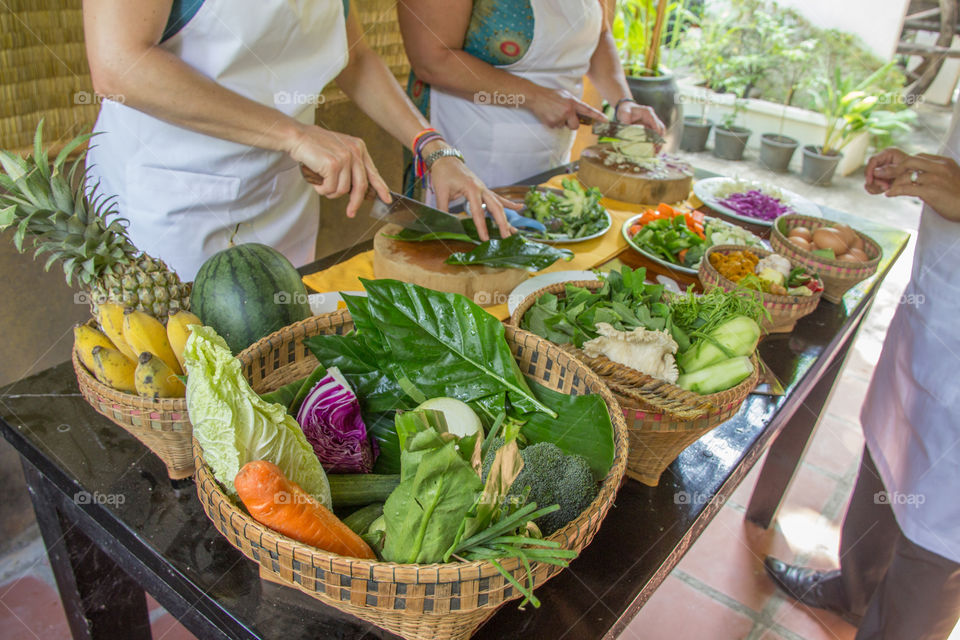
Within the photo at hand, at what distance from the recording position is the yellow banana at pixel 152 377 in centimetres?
96

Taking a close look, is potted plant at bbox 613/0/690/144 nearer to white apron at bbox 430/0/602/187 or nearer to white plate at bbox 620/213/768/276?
white apron at bbox 430/0/602/187

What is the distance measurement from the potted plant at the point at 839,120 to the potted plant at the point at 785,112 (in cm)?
18

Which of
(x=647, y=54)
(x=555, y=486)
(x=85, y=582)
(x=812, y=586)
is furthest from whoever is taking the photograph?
(x=647, y=54)

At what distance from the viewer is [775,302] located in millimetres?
1611

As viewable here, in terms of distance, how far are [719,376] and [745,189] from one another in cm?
171

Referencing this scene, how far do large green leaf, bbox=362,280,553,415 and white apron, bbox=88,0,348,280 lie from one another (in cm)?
93

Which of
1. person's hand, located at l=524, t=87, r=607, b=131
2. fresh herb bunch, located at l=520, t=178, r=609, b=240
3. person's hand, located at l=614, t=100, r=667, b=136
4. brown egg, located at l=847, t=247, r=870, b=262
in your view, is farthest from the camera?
person's hand, located at l=614, t=100, r=667, b=136

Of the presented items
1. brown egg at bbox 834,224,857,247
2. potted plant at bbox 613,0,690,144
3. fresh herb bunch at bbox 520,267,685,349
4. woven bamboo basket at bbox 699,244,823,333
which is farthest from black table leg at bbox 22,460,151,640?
potted plant at bbox 613,0,690,144

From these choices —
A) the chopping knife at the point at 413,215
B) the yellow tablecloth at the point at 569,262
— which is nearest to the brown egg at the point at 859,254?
the yellow tablecloth at the point at 569,262

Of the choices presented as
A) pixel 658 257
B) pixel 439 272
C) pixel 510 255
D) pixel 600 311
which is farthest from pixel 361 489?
pixel 658 257

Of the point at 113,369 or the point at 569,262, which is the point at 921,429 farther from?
the point at 113,369

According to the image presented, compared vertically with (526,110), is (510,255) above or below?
below

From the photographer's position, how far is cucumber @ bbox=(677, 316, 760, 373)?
47.6 inches

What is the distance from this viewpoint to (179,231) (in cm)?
186
